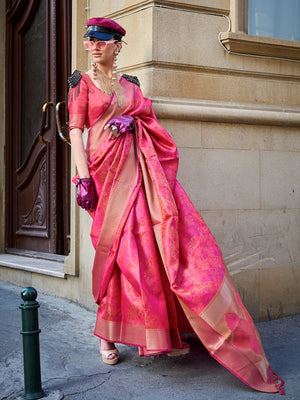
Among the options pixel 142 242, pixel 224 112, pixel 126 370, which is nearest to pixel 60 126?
pixel 224 112

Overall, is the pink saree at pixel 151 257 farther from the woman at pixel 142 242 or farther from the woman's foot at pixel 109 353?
the woman's foot at pixel 109 353

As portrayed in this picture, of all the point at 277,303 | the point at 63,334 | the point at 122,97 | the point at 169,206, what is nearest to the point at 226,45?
the point at 122,97

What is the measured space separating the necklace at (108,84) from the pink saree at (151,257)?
0.04 m

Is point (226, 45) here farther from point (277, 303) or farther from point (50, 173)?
point (50, 173)

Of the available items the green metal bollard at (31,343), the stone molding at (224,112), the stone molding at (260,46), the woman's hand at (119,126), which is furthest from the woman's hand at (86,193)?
the stone molding at (260,46)

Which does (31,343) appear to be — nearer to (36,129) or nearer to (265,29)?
(265,29)

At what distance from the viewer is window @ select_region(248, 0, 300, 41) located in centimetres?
549

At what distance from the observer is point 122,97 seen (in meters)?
4.19

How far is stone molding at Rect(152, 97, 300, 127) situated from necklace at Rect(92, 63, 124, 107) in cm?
73

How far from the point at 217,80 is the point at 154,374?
2.69 meters

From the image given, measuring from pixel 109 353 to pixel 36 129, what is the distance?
4.14m

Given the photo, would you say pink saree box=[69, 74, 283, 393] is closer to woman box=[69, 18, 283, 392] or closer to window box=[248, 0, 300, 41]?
woman box=[69, 18, 283, 392]

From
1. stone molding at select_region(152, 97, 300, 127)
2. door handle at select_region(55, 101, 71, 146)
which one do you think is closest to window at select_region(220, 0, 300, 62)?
stone molding at select_region(152, 97, 300, 127)

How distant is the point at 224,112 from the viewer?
5.18 meters
